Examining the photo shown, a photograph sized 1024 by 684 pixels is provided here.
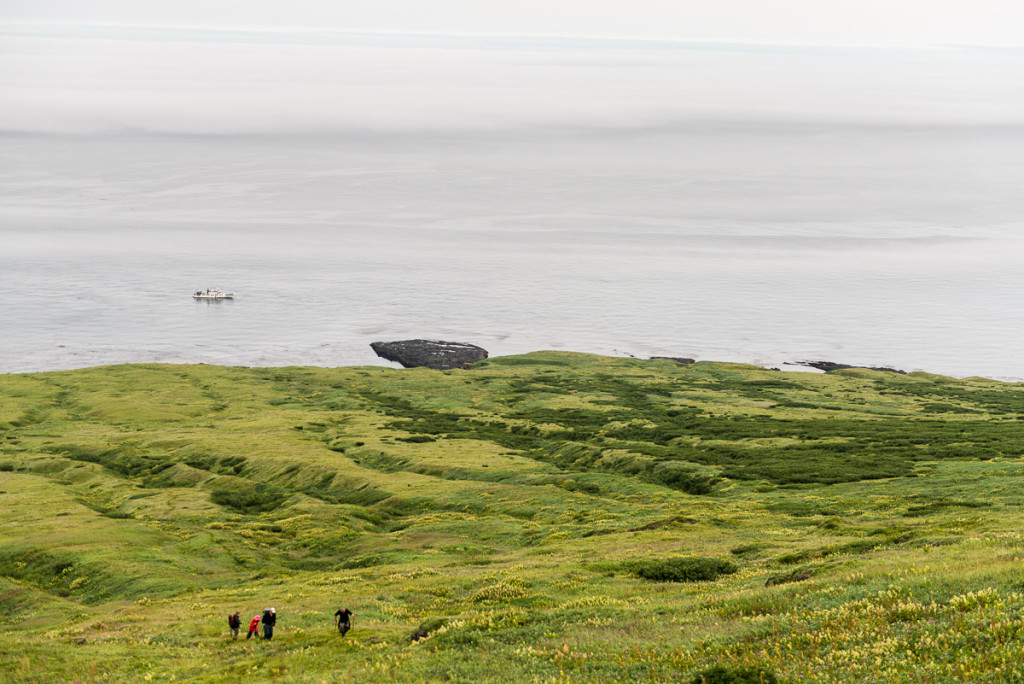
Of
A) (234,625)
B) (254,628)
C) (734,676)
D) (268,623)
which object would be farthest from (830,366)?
(734,676)

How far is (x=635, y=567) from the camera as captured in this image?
39.6 meters

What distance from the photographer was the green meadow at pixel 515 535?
22766mm

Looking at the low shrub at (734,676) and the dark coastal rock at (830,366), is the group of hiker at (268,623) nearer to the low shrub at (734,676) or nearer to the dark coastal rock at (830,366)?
the low shrub at (734,676)

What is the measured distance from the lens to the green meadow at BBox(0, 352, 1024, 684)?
2277 cm

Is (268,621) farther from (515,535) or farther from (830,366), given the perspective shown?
(830,366)

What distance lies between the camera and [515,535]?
5847 cm

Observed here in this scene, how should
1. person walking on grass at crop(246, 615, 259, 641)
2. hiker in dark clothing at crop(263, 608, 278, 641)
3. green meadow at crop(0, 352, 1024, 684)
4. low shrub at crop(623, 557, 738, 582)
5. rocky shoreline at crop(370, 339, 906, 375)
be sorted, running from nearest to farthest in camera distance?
green meadow at crop(0, 352, 1024, 684)
hiker in dark clothing at crop(263, 608, 278, 641)
person walking on grass at crop(246, 615, 259, 641)
low shrub at crop(623, 557, 738, 582)
rocky shoreline at crop(370, 339, 906, 375)

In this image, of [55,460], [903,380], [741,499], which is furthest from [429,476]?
[903,380]

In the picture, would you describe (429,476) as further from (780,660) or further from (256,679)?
(780,660)

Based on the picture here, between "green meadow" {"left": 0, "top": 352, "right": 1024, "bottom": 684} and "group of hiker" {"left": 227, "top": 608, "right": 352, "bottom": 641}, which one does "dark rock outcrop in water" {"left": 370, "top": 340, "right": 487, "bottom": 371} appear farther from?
"group of hiker" {"left": 227, "top": 608, "right": 352, "bottom": 641}

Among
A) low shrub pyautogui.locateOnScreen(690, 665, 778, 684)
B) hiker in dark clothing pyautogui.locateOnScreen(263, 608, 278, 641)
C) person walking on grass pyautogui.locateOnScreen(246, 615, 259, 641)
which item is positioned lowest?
person walking on grass pyautogui.locateOnScreen(246, 615, 259, 641)

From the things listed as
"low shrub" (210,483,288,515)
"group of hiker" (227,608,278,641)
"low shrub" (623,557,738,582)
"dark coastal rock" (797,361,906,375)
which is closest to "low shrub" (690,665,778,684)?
"low shrub" (623,557,738,582)

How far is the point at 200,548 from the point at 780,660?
47337mm

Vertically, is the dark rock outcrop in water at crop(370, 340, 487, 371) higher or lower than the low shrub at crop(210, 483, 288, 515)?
higher
